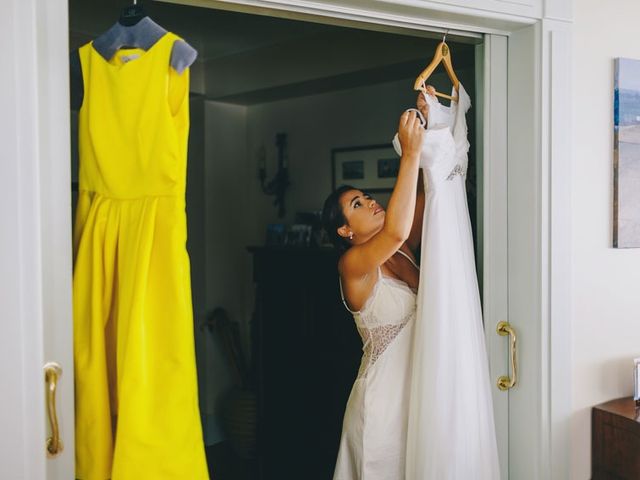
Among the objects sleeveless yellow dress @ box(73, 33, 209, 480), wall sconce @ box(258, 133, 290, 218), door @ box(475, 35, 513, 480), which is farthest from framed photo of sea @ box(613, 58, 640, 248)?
wall sconce @ box(258, 133, 290, 218)

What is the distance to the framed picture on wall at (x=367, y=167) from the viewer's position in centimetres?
377

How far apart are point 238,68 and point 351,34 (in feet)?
3.51

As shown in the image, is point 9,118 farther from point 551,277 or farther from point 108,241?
point 551,277

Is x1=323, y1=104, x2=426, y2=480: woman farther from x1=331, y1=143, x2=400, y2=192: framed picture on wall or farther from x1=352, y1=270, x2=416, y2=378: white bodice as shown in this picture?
x1=331, y1=143, x2=400, y2=192: framed picture on wall

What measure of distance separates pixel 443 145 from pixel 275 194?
2.78 metres

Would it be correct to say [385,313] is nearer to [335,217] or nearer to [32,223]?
[335,217]

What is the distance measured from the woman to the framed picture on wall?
1.61 metres

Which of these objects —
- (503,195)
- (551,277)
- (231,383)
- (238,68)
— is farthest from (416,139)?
(231,383)

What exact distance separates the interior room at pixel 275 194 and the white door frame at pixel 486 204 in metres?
1.19

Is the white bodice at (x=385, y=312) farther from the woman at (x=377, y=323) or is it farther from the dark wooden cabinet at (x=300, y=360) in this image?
the dark wooden cabinet at (x=300, y=360)

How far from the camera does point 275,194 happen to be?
15.2ft

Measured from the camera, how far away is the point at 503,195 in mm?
2041

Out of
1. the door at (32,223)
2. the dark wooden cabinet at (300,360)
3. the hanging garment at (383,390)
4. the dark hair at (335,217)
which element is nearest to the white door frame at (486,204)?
the door at (32,223)

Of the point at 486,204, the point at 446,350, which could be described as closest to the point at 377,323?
the point at 446,350
